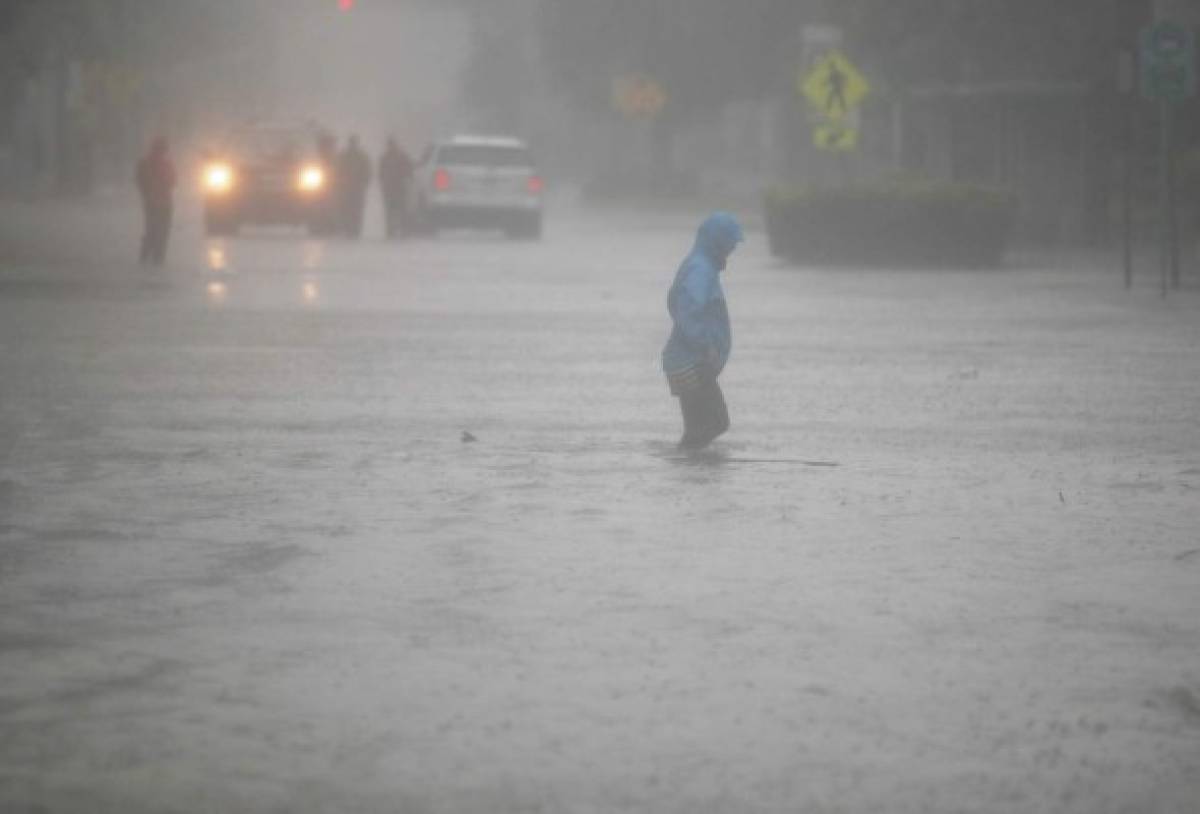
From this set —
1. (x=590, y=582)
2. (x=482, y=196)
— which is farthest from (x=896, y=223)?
(x=590, y=582)

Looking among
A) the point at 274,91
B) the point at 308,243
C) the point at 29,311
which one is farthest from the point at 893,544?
the point at 274,91

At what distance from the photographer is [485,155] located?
166 ft

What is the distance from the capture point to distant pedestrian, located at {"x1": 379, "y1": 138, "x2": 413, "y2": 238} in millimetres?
48906

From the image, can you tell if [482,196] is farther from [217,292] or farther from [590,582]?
[590,582]

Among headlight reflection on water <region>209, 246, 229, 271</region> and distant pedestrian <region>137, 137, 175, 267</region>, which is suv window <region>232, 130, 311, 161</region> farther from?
distant pedestrian <region>137, 137, 175, 267</region>

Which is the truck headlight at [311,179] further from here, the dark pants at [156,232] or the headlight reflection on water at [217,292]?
the headlight reflection on water at [217,292]

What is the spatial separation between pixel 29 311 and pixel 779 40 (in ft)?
169

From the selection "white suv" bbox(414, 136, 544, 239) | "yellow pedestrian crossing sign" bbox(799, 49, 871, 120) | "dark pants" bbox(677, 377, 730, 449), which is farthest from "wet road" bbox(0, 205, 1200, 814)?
"white suv" bbox(414, 136, 544, 239)

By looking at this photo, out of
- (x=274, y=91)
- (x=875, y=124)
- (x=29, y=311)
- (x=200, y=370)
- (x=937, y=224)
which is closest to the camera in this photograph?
(x=200, y=370)

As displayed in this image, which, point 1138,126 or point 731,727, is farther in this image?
point 1138,126

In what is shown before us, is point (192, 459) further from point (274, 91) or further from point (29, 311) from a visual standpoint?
point (274, 91)

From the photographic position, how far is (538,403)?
1717 centimetres

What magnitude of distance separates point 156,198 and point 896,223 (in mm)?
9440

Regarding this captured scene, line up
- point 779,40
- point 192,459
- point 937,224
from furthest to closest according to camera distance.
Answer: point 779,40 → point 937,224 → point 192,459
